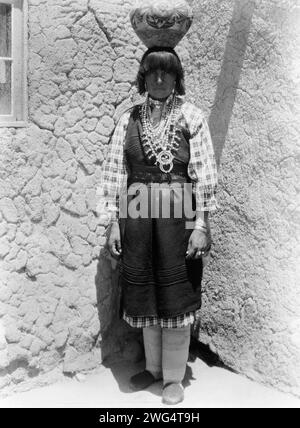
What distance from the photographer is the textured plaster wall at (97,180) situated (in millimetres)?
3074

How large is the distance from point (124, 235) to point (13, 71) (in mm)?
1037

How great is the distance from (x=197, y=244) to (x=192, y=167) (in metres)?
0.39

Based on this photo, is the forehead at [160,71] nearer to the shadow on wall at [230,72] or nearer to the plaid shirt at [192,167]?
the plaid shirt at [192,167]

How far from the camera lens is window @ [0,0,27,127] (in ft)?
10.1

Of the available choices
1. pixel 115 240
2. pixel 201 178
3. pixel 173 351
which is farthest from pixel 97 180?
pixel 173 351

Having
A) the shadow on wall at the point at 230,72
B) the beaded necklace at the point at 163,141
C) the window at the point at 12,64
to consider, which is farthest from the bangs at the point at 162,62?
the window at the point at 12,64

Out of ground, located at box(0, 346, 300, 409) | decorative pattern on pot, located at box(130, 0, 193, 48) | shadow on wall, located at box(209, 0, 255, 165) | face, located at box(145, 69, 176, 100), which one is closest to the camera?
decorative pattern on pot, located at box(130, 0, 193, 48)

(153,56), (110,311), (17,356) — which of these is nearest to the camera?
(153,56)

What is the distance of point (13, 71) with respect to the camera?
10.2 ft

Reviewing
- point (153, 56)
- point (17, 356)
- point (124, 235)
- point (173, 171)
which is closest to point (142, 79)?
point (153, 56)

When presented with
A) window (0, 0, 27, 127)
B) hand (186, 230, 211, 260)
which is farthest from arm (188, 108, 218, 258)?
window (0, 0, 27, 127)

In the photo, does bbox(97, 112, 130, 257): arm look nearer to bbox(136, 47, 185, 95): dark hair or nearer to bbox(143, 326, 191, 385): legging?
bbox(136, 47, 185, 95): dark hair
